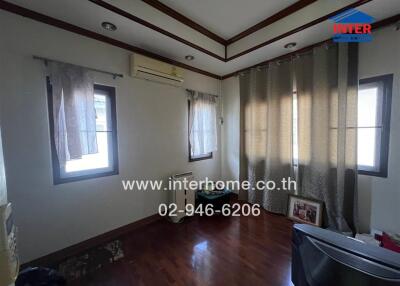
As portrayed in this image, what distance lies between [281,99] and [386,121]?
111 centimetres

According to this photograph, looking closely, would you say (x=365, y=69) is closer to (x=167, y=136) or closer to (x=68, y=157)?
(x=167, y=136)

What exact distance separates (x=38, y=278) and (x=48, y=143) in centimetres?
110

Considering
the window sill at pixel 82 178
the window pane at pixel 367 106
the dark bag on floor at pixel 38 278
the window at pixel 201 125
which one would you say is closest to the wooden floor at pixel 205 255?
the dark bag on floor at pixel 38 278

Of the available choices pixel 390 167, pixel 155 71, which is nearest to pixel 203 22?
pixel 155 71

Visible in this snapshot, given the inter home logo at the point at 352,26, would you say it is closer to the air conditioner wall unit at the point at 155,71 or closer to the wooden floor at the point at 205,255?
the air conditioner wall unit at the point at 155,71

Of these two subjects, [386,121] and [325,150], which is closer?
[386,121]

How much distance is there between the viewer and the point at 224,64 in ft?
9.15

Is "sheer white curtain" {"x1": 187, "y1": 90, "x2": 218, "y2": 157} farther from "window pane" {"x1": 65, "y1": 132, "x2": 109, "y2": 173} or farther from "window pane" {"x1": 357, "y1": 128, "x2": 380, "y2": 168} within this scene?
"window pane" {"x1": 357, "y1": 128, "x2": 380, "y2": 168}

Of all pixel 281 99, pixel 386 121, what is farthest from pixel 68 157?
pixel 386 121

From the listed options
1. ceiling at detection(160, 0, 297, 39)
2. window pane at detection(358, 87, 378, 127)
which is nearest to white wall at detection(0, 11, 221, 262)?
ceiling at detection(160, 0, 297, 39)

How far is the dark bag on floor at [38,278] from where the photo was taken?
1.23 meters

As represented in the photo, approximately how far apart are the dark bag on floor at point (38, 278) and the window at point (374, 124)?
9.92 ft

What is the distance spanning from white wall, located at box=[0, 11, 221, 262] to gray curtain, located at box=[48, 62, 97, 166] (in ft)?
0.33

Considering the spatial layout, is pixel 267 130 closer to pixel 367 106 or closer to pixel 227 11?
pixel 367 106
